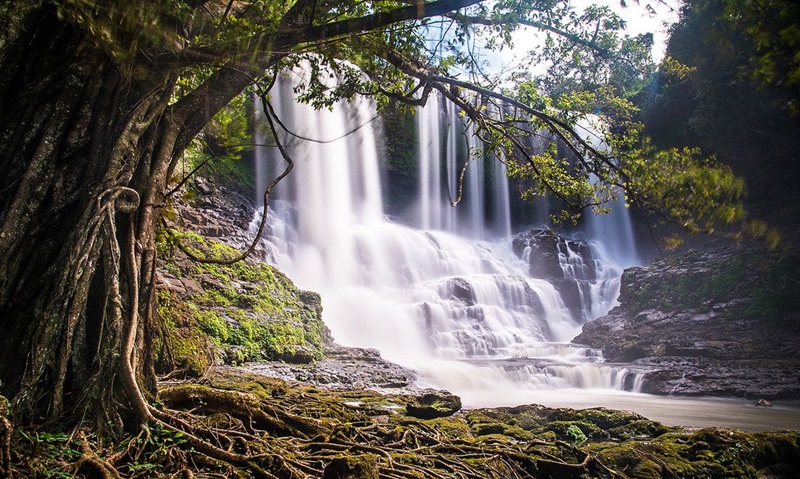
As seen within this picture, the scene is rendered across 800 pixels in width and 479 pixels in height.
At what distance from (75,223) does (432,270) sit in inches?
709

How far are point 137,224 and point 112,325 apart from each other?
79 centimetres

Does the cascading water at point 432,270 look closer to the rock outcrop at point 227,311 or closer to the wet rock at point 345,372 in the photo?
the wet rock at point 345,372

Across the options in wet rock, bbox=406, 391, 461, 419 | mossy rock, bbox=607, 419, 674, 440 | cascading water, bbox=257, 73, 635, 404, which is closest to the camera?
wet rock, bbox=406, 391, 461, 419

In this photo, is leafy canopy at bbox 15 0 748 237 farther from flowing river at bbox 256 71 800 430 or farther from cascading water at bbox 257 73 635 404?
cascading water at bbox 257 73 635 404

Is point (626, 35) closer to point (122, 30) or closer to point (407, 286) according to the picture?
point (122, 30)

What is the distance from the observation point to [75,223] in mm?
3148

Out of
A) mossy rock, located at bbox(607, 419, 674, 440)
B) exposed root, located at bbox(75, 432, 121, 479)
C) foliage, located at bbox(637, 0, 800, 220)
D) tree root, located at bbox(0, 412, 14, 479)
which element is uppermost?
foliage, located at bbox(637, 0, 800, 220)

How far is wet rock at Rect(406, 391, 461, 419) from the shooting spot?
17.6 feet

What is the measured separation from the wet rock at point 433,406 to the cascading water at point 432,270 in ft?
15.1

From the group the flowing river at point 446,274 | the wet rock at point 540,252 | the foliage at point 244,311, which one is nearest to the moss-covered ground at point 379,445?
the foliage at point 244,311

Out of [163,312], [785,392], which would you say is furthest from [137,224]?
[785,392]

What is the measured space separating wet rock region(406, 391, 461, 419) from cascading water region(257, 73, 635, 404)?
4618 millimetres

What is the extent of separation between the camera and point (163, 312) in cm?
600

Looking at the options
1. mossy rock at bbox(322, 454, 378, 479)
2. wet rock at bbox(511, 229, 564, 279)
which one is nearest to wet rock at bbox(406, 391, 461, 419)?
mossy rock at bbox(322, 454, 378, 479)
